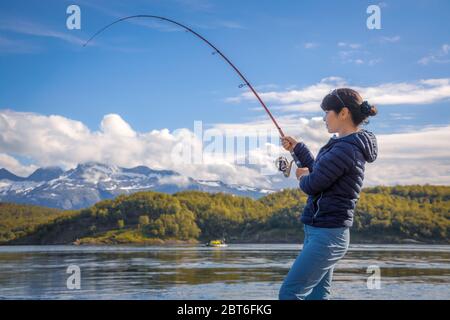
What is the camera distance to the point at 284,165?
547cm

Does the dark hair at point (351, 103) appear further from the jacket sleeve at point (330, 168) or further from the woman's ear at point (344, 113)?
the jacket sleeve at point (330, 168)

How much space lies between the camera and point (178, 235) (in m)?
167

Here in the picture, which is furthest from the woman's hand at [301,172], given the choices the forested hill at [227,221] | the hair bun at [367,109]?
→ the forested hill at [227,221]

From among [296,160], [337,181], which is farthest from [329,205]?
[296,160]

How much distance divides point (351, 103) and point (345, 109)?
64mm

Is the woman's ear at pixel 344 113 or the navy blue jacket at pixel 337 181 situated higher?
the woman's ear at pixel 344 113

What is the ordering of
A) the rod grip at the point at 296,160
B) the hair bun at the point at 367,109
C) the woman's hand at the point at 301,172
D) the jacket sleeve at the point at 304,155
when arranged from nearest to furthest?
1. the hair bun at the point at 367,109
2. the woman's hand at the point at 301,172
3. the jacket sleeve at the point at 304,155
4. the rod grip at the point at 296,160

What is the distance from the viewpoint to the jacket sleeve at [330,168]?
4.26 meters

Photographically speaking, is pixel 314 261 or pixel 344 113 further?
pixel 344 113

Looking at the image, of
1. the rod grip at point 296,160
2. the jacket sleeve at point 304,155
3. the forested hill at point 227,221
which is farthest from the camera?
the forested hill at point 227,221

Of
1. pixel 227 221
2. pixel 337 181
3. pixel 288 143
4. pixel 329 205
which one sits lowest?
pixel 227 221

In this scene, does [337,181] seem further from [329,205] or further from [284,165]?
[284,165]

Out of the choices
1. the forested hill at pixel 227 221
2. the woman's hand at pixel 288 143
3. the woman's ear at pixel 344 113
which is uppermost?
the woman's ear at pixel 344 113
